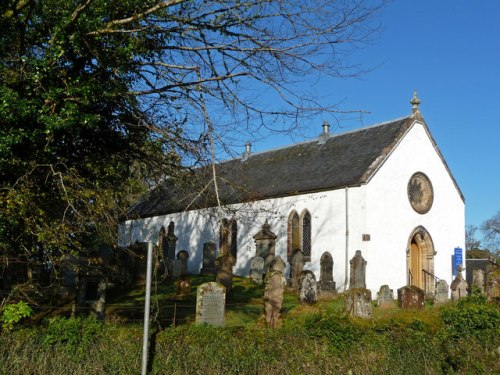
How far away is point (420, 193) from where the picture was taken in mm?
29516

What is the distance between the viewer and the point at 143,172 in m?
12.7

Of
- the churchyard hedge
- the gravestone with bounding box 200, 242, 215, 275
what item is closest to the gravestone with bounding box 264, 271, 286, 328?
the churchyard hedge

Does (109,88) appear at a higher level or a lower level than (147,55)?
lower

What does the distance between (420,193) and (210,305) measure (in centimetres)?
1918

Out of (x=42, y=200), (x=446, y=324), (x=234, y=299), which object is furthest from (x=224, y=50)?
(x=234, y=299)

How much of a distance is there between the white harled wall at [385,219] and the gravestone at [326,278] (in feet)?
4.38

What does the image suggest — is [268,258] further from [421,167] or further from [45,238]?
[45,238]

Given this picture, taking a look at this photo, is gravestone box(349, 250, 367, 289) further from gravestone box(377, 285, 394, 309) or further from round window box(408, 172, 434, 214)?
round window box(408, 172, 434, 214)

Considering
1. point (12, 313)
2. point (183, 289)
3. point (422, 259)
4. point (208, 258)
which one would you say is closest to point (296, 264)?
point (208, 258)

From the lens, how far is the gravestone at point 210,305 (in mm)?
12703

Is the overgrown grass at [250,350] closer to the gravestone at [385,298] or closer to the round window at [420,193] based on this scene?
the gravestone at [385,298]

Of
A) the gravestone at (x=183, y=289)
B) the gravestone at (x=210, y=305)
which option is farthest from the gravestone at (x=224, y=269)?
the gravestone at (x=210, y=305)

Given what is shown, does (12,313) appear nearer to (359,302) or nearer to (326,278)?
(359,302)

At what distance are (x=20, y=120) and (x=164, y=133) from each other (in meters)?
2.69
